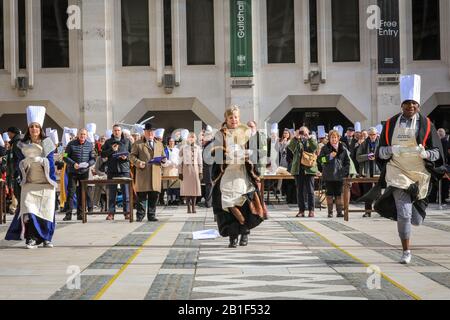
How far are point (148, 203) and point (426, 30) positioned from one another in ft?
66.9

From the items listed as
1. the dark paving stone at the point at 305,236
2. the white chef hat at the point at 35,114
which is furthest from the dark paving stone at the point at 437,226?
the white chef hat at the point at 35,114

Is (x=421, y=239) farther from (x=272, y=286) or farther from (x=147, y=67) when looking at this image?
(x=147, y=67)

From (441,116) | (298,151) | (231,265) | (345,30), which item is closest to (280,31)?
(345,30)

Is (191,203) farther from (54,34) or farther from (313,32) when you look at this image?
(54,34)

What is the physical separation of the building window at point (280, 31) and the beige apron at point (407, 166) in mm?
25294

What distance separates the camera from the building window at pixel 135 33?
118 feet

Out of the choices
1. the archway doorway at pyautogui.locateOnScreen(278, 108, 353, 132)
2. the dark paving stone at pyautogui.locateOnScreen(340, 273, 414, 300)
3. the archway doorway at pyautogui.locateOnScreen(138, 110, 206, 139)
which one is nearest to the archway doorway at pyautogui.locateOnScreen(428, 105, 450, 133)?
the archway doorway at pyautogui.locateOnScreen(278, 108, 353, 132)

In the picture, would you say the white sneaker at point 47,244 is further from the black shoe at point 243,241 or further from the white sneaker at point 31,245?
the black shoe at point 243,241

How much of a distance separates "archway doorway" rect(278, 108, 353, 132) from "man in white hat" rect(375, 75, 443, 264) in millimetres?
26296

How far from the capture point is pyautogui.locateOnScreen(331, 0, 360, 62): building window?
35812 mm

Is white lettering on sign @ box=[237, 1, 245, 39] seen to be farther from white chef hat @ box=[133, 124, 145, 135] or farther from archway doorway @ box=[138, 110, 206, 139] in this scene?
white chef hat @ box=[133, 124, 145, 135]

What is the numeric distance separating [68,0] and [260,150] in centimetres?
2411
